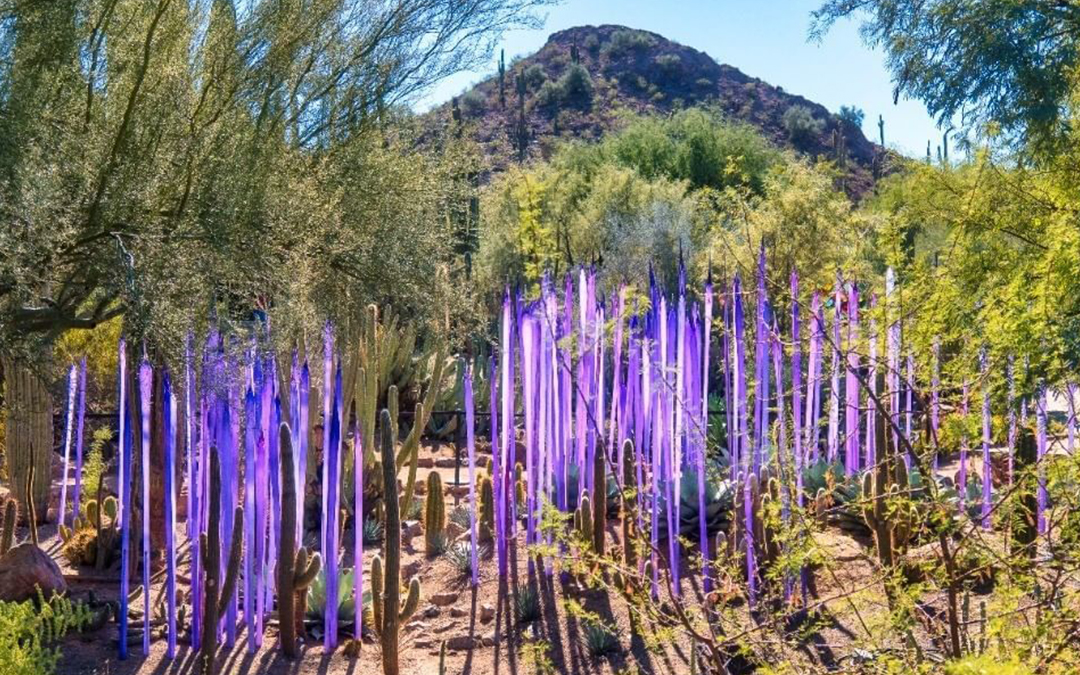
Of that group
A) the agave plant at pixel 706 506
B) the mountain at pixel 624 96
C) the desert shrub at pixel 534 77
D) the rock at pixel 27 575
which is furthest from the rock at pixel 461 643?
the desert shrub at pixel 534 77

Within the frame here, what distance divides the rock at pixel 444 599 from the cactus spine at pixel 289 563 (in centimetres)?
119

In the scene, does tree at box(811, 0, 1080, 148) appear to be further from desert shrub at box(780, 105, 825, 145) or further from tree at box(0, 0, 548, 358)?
desert shrub at box(780, 105, 825, 145)

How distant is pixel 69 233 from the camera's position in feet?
18.5

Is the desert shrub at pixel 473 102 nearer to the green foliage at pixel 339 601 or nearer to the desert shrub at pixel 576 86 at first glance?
the desert shrub at pixel 576 86

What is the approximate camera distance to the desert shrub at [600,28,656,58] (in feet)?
231

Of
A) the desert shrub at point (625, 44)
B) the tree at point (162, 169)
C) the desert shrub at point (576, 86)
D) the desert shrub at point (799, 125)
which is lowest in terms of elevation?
the tree at point (162, 169)

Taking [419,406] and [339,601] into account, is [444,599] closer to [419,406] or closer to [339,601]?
[339,601]

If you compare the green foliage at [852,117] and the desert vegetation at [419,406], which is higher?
the green foliage at [852,117]

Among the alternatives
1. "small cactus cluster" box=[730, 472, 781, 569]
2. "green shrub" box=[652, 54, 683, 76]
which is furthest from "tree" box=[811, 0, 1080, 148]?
"green shrub" box=[652, 54, 683, 76]

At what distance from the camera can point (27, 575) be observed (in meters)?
7.05

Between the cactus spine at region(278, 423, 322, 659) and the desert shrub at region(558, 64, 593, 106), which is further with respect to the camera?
the desert shrub at region(558, 64, 593, 106)

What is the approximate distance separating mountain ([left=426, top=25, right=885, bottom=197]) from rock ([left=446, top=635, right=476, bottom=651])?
46.0 meters

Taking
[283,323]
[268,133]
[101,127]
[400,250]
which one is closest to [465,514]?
[400,250]

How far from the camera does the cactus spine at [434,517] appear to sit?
826 cm
